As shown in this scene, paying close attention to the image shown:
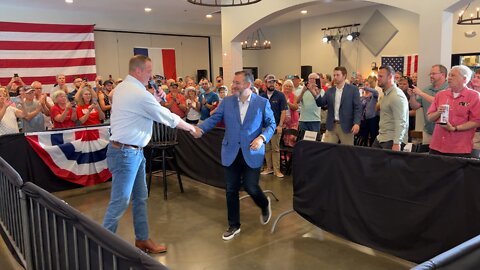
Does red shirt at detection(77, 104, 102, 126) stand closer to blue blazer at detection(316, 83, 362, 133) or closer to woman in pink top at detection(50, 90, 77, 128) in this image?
woman in pink top at detection(50, 90, 77, 128)

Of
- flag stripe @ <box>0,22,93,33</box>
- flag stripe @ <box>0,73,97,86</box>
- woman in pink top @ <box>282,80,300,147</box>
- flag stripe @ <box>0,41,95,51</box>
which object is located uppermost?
flag stripe @ <box>0,22,93,33</box>

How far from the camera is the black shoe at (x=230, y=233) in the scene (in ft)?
12.3

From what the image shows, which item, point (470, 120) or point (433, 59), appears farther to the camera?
point (433, 59)

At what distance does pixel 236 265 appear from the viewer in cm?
324

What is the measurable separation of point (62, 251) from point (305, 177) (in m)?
2.25

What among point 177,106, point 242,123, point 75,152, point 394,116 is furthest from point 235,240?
point 177,106

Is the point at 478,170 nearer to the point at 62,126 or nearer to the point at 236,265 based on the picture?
the point at 236,265

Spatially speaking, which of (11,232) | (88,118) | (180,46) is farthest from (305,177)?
(180,46)

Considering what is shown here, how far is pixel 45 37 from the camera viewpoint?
1112 cm

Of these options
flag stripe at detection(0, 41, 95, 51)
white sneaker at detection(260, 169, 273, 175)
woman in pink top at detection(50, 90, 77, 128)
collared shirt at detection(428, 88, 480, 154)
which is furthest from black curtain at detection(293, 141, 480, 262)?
flag stripe at detection(0, 41, 95, 51)

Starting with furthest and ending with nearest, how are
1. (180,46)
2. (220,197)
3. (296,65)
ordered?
(296,65) < (180,46) < (220,197)

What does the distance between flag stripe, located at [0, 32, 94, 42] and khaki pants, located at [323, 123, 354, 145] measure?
9.24 meters

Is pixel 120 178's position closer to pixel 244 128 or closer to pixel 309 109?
pixel 244 128

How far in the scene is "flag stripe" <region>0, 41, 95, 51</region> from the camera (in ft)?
34.7
